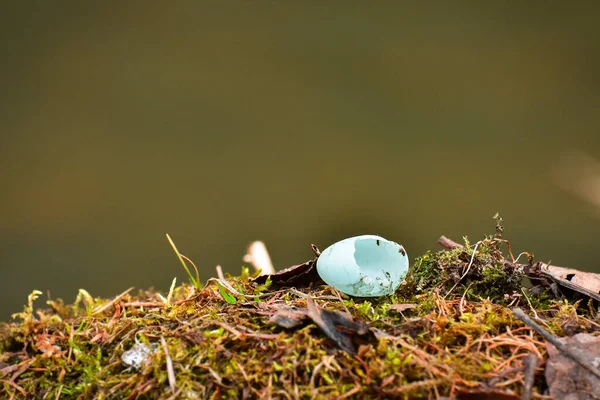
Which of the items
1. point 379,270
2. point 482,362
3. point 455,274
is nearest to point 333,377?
point 482,362

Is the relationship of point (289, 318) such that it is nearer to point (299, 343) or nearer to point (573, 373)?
point (299, 343)

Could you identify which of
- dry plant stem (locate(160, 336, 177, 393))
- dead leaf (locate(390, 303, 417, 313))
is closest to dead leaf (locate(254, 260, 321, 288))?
dead leaf (locate(390, 303, 417, 313))

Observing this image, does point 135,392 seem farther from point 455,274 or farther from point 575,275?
point 575,275

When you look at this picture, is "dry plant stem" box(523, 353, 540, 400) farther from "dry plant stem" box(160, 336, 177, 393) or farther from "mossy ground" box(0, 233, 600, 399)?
"dry plant stem" box(160, 336, 177, 393)

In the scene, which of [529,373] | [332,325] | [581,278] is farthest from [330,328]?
[581,278]

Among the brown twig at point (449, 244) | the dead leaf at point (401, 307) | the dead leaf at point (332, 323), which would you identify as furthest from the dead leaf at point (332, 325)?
the brown twig at point (449, 244)
